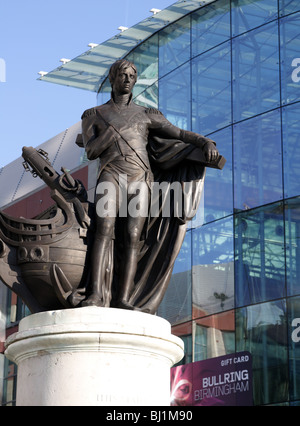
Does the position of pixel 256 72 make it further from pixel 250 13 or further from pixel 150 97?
pixel 150 97

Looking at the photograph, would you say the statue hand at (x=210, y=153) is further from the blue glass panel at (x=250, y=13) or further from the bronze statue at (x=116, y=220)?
the blue glass panel at (x=250, y=13)

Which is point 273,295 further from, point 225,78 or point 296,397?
point 225,78

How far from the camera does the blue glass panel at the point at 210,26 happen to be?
27.2 meters

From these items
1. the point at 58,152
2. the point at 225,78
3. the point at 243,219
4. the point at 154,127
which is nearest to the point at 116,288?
the point at 154,127

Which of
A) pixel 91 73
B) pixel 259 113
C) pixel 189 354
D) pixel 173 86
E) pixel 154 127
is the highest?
pixel 91 73

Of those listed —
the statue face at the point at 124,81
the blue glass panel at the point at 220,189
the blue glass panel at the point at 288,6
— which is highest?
the blue glass panel at the point at 288,6

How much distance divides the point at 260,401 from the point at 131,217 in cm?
1540

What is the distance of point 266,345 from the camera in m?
24.1

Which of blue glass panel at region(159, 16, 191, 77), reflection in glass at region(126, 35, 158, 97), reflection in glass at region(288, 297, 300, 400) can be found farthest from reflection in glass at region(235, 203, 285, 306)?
reflection in glass at region(126, 35, 158, 97)

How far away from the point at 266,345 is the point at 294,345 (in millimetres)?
925

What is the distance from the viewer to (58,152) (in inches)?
1373

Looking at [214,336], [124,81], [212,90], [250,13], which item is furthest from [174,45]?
[124,81]

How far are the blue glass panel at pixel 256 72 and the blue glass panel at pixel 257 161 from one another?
37 cm

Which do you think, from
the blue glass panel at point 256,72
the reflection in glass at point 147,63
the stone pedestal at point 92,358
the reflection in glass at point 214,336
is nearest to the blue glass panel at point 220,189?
the blue glass panel at point 256,72
